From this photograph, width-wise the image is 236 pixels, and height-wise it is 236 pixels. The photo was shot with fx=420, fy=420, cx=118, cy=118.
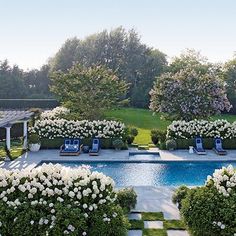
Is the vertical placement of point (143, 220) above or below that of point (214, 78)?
below

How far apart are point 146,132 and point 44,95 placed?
24.3 meters

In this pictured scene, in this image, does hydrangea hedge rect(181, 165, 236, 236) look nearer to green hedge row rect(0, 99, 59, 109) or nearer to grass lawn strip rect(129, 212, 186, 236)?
grass lawn strip rect(129, 212, 186, 236)

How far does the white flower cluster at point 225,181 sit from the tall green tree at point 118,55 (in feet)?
138

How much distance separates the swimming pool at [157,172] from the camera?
17.0 metres

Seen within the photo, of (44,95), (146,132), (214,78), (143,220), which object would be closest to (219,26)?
(214,78)

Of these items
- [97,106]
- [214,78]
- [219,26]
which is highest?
[219,26]

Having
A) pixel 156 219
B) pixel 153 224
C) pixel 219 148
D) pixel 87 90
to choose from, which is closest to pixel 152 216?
pixel 156 219

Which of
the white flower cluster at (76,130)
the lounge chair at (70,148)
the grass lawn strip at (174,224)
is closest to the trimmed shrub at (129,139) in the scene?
the white flower cluster at (76,130)

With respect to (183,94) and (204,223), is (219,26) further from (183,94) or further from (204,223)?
(204,223)

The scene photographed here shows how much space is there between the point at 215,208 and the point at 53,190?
3094 mm

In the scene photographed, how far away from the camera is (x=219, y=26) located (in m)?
26.0


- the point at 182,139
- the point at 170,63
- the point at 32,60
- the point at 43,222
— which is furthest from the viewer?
the point at 32,60

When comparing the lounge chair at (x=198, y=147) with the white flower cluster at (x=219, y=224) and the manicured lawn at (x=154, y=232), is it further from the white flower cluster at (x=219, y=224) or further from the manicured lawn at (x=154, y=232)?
the white flower cluster at (x=219, y=224)

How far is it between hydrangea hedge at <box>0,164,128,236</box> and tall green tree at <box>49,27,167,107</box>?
1670 inches
